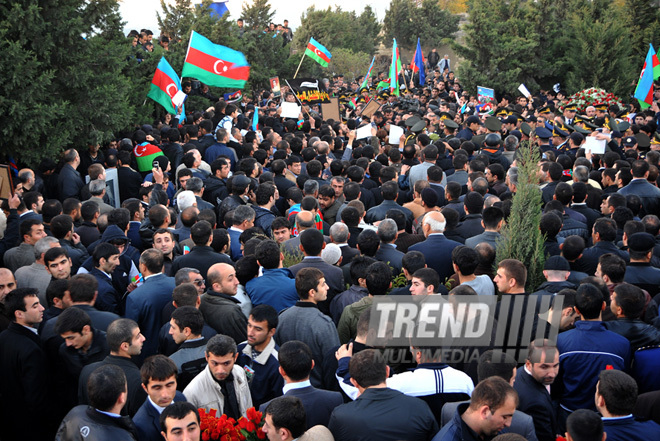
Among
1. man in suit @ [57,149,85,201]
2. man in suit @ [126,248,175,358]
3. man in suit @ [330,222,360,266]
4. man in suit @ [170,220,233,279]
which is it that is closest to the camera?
man in suit @ [126,248,175,358]

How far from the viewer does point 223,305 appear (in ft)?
19.8

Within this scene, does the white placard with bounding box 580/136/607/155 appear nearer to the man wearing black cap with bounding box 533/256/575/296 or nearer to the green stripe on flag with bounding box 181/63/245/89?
the man wearing black cap with bounding box 533/256/575/296

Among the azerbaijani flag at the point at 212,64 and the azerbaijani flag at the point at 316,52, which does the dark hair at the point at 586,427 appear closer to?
the azerbaijani flag at the point at 212,64

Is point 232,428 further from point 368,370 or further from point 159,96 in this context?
point 159,96

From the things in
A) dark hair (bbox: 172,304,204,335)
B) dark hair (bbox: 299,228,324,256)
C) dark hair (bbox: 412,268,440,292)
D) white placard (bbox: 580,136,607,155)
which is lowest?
dark hair (bbox: 172,304,204,335)

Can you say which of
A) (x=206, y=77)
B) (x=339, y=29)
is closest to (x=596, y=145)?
(x=206, y=77)

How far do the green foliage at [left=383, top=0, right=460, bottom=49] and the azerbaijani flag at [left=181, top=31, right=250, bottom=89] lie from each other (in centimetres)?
3173

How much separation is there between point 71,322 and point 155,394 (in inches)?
49.9

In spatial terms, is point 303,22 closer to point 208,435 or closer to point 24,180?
point 24,180

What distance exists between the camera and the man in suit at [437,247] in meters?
7.62

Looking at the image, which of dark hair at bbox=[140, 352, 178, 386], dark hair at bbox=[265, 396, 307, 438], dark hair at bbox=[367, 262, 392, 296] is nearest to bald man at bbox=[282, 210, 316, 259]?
dark hair at bbox=[367, 262, 392, 296]

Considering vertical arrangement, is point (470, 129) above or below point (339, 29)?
below

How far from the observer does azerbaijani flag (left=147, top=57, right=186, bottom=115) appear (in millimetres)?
13719

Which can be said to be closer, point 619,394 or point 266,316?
point 619,394
